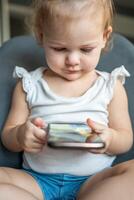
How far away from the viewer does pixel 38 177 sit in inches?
40.2

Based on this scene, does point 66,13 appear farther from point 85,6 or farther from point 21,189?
point 21,189

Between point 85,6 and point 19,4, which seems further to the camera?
point 19,4

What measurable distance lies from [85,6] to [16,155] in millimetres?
350

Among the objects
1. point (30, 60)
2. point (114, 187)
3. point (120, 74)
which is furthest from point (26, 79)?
point (114, 187)

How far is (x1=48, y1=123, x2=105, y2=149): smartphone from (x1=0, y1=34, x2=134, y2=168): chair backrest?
0.20m

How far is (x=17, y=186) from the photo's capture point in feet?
3.00

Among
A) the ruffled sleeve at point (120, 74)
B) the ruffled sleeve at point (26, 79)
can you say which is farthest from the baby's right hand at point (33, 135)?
the ruffled sleeve at point (120, 74)

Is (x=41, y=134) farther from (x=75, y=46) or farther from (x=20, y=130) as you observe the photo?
(x=75, y=46)

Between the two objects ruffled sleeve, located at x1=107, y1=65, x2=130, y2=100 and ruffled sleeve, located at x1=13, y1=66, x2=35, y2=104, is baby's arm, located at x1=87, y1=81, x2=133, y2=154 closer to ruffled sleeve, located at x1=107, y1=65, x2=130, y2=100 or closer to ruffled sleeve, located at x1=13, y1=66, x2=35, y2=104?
ruffled sleeve, located at x1=107, y1=65, x2=130, y2=100

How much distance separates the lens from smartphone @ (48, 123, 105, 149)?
→ 871 millimetres

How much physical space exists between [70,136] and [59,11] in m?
0.25

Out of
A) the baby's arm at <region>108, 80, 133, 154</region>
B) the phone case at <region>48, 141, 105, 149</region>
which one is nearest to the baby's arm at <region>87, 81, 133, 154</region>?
the baby's arm at <region>108, 80, 133, 154</region>

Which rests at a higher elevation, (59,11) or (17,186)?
(59,11)

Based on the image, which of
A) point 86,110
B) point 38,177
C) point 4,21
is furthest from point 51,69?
point 4,21
